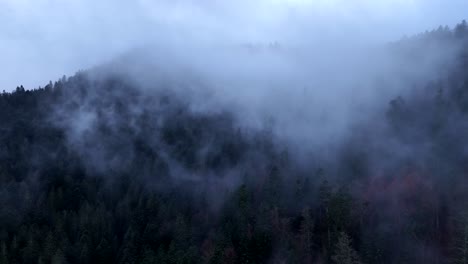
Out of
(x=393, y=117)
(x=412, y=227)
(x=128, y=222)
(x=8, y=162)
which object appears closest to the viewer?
(x=412, y=227)

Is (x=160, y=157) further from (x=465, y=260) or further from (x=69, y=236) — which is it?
(x=465, y=260)

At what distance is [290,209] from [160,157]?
7227cm

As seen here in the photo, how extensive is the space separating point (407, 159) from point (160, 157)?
274 feet

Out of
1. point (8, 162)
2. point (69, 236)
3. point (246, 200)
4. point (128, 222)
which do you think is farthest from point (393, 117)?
point (8, 162)

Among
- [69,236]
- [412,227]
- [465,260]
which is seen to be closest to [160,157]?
[69,236]

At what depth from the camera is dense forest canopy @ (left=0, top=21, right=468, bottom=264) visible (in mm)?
112875

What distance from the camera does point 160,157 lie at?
19512cm

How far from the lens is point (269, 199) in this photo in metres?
136

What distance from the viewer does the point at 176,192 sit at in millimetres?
167000

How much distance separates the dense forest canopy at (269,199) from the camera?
113 meters

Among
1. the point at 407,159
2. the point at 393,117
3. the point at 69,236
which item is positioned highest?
the point at 393,117

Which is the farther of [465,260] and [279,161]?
[279,161]

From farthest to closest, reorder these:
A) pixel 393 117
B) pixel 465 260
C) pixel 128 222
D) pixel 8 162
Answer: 1. pixel 8 162
2. pixel 393 117
3. pixel 128 222
4. pixel 465 260

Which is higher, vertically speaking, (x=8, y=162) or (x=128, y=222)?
(x=8, y=162)
